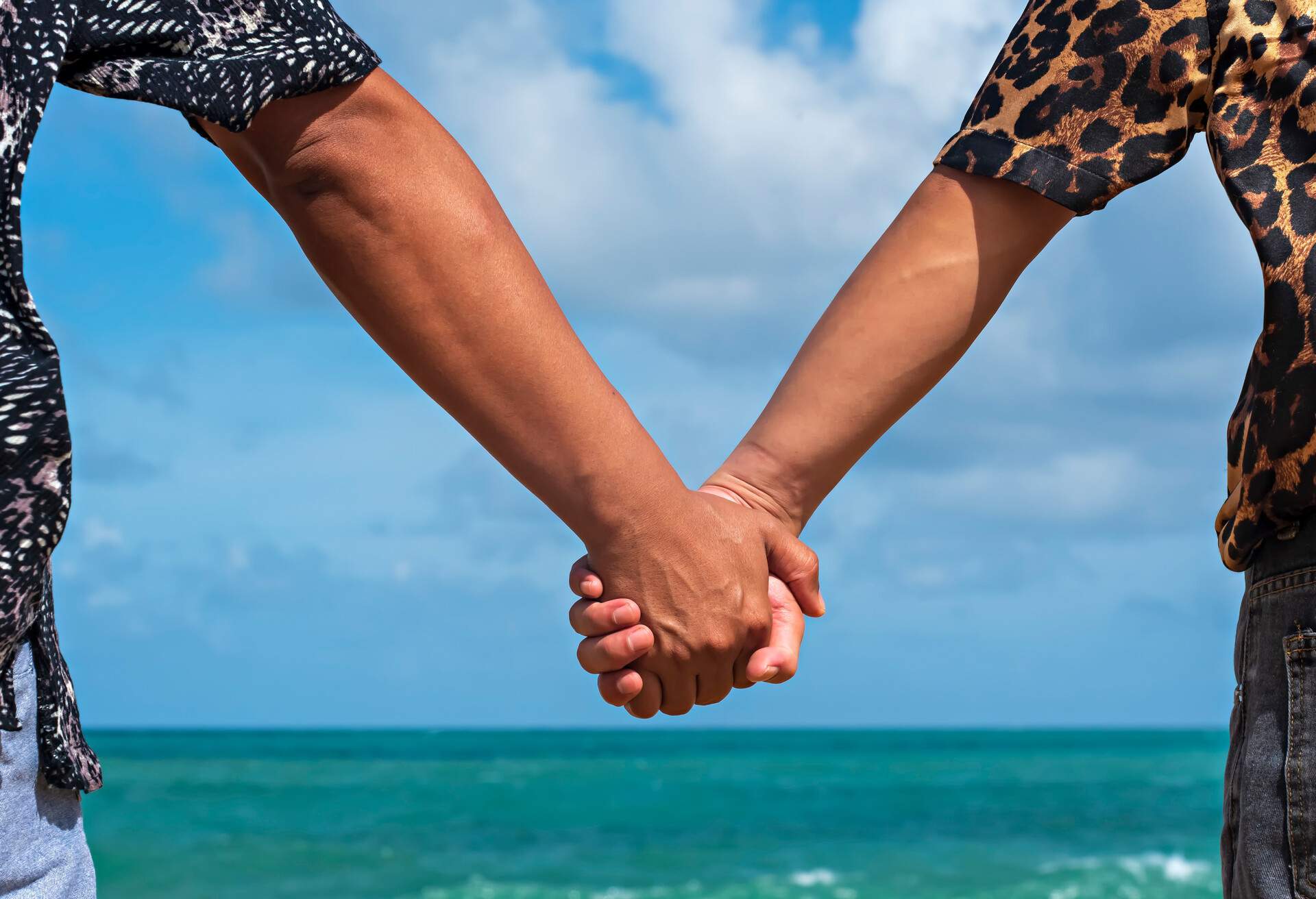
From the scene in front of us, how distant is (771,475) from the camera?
212cm

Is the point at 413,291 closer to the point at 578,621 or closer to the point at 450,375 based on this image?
the point at 450,375

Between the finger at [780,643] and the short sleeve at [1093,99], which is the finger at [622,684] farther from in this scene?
the short sleeve at [1093,99]

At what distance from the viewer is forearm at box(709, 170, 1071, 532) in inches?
75.2

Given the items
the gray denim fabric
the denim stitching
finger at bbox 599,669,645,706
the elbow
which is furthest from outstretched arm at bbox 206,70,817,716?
the denim stitching

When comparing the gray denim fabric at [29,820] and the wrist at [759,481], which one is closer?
the gray denim fabric at [29,820]

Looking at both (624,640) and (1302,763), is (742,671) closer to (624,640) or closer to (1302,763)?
(624,640)

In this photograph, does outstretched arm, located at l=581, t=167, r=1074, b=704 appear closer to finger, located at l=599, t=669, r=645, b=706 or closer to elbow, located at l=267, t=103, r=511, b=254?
finger, located at l=599, t=669, r=645, b=706

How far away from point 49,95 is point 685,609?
120 cm

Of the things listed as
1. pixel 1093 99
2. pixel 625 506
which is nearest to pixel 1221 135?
pixel 1093 99

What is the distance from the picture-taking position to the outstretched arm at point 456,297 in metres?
1.48

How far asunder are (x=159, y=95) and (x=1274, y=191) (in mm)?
1176

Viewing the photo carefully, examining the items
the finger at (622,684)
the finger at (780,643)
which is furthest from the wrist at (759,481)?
the finger at (622,684)

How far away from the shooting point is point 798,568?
2.19 metres

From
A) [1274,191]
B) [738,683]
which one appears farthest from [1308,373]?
[738,683]
